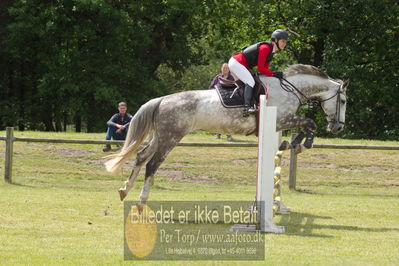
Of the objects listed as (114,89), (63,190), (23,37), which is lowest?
(63,190)

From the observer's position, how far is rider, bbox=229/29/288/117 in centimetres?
955

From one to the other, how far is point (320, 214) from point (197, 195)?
3004 mm

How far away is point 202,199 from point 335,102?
10.5 feet

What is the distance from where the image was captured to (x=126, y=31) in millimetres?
31219

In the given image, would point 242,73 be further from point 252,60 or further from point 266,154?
A: point 266,154

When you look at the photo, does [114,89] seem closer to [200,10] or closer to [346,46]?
[200,10]

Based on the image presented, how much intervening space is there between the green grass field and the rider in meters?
1.82

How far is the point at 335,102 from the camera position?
411 inches

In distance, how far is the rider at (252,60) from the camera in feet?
31.3

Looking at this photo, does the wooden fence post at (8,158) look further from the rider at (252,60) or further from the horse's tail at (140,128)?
the rider at (252,60)

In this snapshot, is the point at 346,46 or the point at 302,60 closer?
the point at 346,46

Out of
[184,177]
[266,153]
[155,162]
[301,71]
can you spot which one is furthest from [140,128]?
[184,177]

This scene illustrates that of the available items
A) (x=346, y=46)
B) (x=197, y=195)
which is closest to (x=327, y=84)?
(x=197, y=195)

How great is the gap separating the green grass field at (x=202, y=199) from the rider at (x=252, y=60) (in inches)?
71.8
